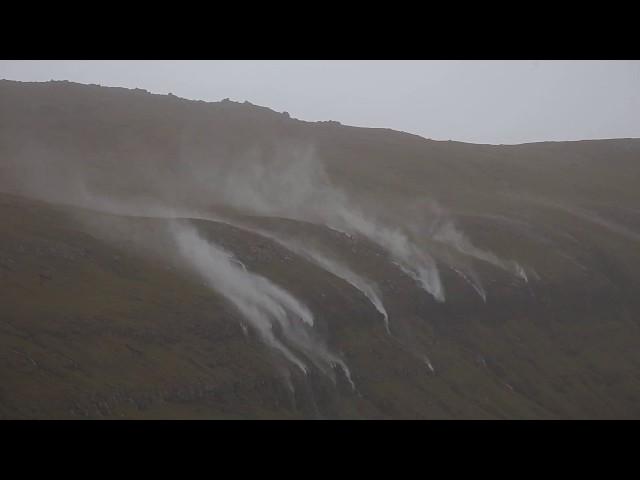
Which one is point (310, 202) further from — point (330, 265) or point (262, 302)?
point (262, 302)

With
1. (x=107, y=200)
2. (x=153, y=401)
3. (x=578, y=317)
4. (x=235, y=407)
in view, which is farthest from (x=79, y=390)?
(x=578, y=317)

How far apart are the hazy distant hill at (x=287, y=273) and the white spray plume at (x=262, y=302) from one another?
30 centimetres

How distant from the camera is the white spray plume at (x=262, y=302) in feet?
285

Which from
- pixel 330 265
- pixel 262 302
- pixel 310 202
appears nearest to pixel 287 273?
pixel 262 302

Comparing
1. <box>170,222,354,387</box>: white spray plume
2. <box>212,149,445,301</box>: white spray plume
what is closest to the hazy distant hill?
<box>170,222,354,387</box>: white spray plume

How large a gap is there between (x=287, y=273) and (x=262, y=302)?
31.6 feet

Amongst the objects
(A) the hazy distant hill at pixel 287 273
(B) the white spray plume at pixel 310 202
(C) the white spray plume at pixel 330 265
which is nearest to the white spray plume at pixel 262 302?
(A) the hazy distant hill at pixel 287 273

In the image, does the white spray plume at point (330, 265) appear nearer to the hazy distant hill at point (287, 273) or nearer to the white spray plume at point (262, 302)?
the hazy distant hill at point (287, 273)

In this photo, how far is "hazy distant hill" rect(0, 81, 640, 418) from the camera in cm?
7475

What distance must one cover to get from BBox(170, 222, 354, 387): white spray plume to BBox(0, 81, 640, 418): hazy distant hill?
304mm

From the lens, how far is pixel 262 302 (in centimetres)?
9219

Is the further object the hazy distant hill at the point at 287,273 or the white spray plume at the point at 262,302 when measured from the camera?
the white spray plume at the point at 262,302

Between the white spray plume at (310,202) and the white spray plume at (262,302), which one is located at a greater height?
the white spray plume at (310,202)
